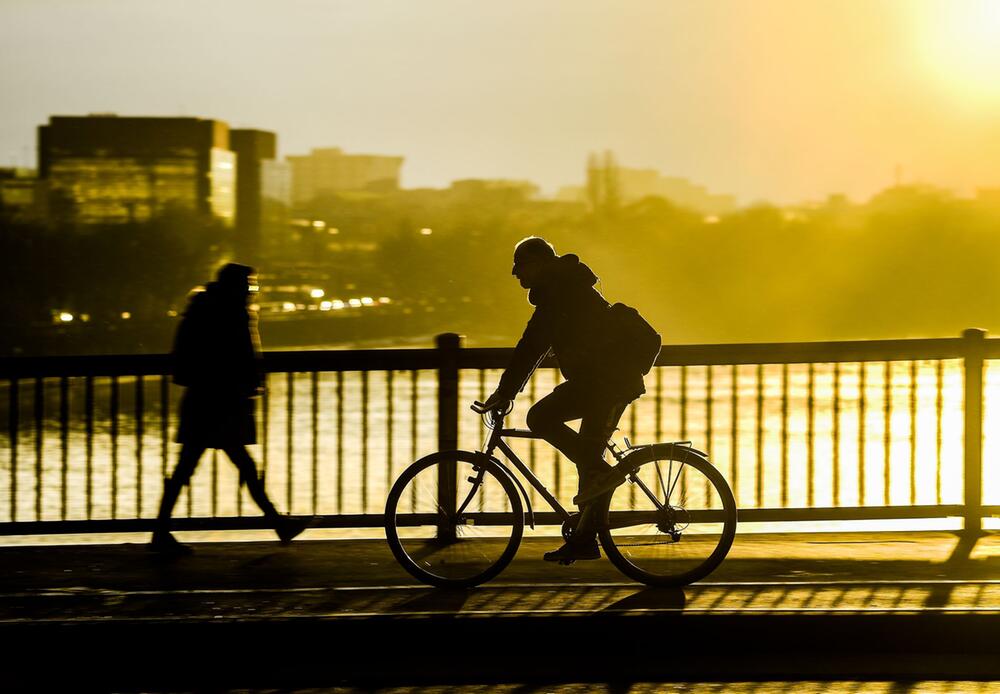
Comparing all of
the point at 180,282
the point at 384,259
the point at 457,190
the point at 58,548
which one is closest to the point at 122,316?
the point at 180,282

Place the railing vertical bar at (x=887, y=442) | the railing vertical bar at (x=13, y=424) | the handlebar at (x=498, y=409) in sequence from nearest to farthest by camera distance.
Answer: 1. the handlebar at (x=498, y=409)
2. the railing vertical bar at (x=13, y=424)
3. the railing vertical bar at (x=887, y=442)

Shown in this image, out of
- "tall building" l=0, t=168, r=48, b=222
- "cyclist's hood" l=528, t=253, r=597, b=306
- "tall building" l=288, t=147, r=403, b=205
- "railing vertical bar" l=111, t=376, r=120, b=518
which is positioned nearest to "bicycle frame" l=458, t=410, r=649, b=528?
"cyclist's hood" l=528, t=253, r=597, b=306

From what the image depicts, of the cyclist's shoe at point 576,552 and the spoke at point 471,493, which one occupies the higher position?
the spoke at point 471,493

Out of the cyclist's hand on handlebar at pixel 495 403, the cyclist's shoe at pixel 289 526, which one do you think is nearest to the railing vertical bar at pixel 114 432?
the cyclist's shoe at pixel 289 526

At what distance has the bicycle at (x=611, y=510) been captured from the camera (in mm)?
6074

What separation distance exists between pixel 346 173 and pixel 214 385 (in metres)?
97.7

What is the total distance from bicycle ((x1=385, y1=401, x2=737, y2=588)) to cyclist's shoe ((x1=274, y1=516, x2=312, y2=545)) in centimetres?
112

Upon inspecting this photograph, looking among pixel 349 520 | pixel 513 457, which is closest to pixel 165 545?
pixel 349 520

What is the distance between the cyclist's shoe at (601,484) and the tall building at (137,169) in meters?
131

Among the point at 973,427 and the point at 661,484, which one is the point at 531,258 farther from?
the point at 973,427

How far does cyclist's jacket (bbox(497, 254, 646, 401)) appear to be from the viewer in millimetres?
5957

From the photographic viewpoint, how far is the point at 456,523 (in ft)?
20.8

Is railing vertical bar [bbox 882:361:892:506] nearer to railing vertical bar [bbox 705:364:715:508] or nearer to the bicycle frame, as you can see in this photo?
railing vertical bar [bbox 705:364:715:508]

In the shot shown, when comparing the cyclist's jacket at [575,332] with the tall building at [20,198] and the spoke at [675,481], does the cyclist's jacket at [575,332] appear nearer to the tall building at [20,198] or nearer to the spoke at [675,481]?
the spoke at [675,481]
